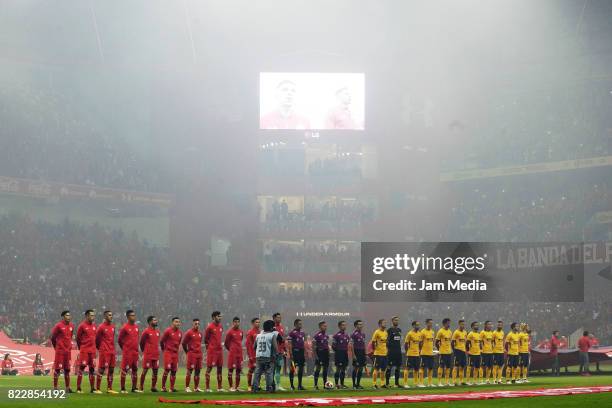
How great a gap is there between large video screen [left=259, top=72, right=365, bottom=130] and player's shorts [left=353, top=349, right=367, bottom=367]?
36.1 metres

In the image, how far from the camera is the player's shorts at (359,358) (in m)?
→ 31.2

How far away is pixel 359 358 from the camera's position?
31250mm

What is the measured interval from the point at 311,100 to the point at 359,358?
1451 inches

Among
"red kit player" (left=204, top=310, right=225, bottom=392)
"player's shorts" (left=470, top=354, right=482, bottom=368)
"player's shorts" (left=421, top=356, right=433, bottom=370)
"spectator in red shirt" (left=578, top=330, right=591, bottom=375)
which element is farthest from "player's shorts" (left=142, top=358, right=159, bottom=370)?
"spectator in red shirt" (left=578, top=330, right=591, bottom=375)

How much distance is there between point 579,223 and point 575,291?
29.7ft

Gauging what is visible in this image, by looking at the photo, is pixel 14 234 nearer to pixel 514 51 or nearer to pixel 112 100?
pixel 112 100

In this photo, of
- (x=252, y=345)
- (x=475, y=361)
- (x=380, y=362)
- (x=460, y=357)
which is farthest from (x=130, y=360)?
(x=475, y=361)

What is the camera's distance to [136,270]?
208ft

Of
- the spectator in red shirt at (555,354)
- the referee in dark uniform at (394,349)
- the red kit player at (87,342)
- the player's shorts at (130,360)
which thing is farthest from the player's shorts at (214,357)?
A: the spectator in red shirt at (555,354)

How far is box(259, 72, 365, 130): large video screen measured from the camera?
6588 centimetres

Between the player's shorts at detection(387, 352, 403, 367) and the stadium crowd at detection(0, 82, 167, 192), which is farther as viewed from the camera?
the stadium crowd at detection(0, 82, 167, 192)

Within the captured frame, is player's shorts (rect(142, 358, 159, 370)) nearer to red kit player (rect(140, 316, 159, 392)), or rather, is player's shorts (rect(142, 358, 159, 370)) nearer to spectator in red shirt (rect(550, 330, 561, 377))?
red kit player (rect(140, 316, 159, 392))

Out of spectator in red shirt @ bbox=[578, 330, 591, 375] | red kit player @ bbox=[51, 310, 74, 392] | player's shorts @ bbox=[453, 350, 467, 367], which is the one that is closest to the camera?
red kit player @ bbox=[51, 310, 74, 392]

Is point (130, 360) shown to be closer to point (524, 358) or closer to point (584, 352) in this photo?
point (524, 358)
